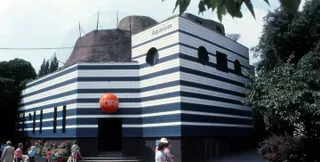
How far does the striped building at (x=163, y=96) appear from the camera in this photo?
1608 centimetres

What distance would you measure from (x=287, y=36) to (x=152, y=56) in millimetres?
7452

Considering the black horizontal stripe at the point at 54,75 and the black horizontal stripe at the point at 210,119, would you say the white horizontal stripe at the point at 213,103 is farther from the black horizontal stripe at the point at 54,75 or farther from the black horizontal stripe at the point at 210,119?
the black horizontal stripe at the point at 54,75

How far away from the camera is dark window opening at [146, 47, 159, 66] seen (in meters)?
17.5

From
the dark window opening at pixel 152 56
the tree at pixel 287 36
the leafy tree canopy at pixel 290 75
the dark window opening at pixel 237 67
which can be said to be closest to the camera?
the leafy tree canopy at pixel 290 75

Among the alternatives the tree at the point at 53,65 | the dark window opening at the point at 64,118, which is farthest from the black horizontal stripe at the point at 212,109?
the tree at the point at 53,65

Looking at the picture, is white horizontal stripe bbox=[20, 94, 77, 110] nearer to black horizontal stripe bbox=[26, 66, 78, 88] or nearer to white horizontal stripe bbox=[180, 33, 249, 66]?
black horizontal stripe bbox=[26, 66, 78, 88]

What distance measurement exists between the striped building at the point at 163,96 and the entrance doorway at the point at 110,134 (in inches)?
2.3

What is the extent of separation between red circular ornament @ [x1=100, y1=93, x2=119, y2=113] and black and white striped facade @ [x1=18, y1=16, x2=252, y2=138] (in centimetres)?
55

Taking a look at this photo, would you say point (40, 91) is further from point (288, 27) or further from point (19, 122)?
point (288, 27)

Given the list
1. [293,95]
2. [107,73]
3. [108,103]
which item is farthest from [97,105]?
[293,95]

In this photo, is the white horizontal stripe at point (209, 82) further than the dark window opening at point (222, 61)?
No

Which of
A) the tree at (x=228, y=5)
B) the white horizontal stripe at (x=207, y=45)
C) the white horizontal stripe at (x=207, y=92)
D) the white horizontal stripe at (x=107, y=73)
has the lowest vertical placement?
the tree at (x=228, y=5)

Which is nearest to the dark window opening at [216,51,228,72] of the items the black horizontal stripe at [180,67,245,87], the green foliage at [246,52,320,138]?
the black horizontal stripe at [180,67,245,87]

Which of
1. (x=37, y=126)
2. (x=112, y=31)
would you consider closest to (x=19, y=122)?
(x=37, y=126)
